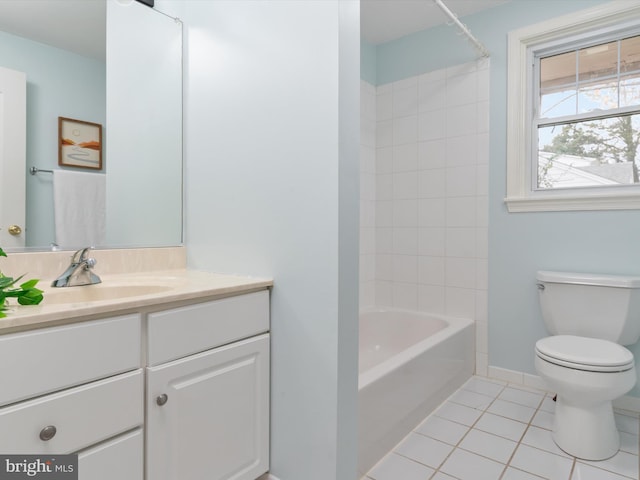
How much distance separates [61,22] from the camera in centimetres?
139

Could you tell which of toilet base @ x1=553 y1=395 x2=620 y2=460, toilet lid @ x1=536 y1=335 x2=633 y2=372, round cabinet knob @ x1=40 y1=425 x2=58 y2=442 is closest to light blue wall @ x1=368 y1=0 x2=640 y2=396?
toilet lid @ x1=536 y1=335 x2=633 y2=372

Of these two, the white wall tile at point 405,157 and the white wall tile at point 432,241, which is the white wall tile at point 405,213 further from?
the white wall tile at point 405,157

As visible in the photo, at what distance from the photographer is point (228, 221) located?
1.49 m

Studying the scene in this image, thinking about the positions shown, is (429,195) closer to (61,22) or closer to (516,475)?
(516,475)

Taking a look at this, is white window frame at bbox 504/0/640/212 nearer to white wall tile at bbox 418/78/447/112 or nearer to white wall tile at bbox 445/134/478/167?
white wall tile at bbox 445/134/478/167

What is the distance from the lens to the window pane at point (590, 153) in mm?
2023

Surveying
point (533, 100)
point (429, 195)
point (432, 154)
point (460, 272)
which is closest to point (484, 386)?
point (460, 272)

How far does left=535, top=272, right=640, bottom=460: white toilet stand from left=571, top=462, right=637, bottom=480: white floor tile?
2.7 inches

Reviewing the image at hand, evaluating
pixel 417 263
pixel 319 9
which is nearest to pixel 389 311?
pixel 417 263

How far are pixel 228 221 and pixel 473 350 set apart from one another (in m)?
1.82

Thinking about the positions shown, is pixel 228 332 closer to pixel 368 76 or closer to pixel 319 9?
pixel 319 9

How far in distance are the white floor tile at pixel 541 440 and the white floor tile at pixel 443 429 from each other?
261mm

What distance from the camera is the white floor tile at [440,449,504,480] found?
1460mm

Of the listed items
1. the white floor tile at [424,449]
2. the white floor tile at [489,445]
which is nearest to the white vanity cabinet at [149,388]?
the white floor tile at [424,449]
